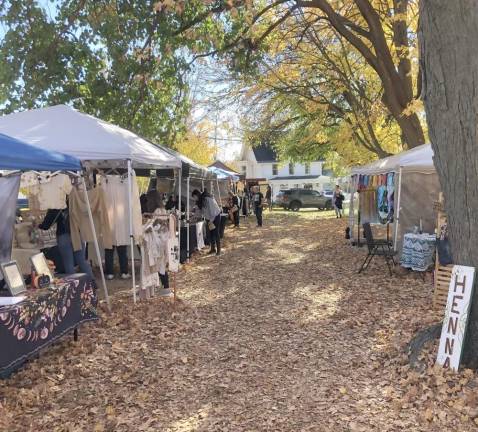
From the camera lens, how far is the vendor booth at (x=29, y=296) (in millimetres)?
3984

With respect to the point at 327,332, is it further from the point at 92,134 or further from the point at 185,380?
the point at 92,134

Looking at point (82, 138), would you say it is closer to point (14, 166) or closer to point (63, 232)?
point (63, 232)

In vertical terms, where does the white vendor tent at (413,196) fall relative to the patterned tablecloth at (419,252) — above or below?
above

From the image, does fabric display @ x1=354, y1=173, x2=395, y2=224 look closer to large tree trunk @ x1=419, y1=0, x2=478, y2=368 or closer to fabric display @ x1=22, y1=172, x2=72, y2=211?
large tree trunk @ x1=419, y1=0, x2=478, y2=368

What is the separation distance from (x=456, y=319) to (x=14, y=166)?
423cm

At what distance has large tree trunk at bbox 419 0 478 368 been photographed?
3.76 m

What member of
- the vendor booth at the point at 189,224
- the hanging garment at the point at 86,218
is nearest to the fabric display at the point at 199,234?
the vendor booth at the point at 189,224

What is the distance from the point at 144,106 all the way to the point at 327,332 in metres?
7.87

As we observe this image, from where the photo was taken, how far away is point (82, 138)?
22.8 ft

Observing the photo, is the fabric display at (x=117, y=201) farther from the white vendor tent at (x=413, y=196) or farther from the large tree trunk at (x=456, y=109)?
the white vendor tent at (x=413, y=196)

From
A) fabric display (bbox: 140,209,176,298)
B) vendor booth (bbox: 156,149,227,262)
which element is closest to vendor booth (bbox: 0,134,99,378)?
fabric display (bbox: 140,209,176,298)

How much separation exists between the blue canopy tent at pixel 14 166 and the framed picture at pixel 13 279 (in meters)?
0.81

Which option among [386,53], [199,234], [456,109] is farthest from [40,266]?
[386,53]

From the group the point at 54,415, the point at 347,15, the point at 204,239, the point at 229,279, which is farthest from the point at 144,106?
the point at 54,415
